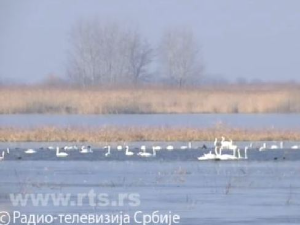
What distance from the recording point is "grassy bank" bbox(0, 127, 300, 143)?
1296 inches

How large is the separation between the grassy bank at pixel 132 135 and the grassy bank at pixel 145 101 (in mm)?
9632

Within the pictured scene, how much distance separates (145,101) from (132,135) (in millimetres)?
12448

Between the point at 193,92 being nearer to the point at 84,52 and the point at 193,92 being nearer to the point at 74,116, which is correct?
the point at 74,116

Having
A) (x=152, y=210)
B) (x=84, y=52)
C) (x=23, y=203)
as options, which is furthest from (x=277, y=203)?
(x=84, y=52)

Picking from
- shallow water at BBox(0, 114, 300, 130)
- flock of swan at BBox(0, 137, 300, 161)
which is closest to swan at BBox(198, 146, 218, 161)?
flock of swan at BBox(0, 137, 300, 161)

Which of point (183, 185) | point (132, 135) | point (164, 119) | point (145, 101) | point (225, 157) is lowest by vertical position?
point (183, 185)

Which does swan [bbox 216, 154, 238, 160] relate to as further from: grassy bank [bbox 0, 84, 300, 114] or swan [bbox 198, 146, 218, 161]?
grassy bank [bbox 0, 84, 300, 114]

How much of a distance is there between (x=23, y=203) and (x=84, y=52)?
48.2m

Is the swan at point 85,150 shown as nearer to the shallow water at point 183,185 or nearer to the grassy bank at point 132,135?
the shallow water at point 183,185

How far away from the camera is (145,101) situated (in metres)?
46.0

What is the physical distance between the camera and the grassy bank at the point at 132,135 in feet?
108

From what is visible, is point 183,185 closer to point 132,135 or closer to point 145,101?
point 132,135

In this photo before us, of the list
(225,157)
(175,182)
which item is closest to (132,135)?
(225,157)

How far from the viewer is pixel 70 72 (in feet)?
220
